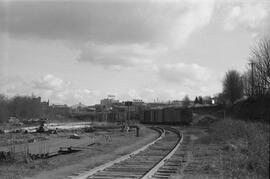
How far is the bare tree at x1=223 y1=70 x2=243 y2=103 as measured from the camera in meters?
93.9

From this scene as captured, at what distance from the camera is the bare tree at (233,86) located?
3696 inches

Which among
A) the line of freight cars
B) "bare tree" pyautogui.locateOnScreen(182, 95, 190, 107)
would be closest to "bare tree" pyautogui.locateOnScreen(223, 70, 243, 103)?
the line of freight cars

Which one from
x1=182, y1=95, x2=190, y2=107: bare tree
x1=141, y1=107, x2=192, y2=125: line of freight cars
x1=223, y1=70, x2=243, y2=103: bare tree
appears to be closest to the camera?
x1=141, y1=107, x2=192, y2=125: line of freight cars

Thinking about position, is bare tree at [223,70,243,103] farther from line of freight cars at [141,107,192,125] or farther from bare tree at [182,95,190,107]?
bare tree at [182,95,190,107]

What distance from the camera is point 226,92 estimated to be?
3858 inches

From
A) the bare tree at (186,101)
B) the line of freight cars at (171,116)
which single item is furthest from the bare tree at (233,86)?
the bare tree at (186,101)

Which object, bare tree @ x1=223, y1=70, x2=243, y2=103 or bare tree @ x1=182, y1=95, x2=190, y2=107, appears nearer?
bare tree @ x1=223, y1=70, x2=243, y2=103

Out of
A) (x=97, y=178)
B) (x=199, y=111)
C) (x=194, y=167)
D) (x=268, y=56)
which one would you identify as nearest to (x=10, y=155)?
(x=97, y=178)

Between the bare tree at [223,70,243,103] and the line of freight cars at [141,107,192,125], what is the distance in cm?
1139

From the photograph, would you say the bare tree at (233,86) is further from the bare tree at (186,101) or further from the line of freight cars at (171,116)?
the bare tree at (186,101)

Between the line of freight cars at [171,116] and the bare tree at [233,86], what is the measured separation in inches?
448

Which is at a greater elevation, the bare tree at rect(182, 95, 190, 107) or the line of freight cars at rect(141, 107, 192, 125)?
the bare tree at rect(182, 95, 190, 107)

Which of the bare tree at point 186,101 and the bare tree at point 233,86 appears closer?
the bare tree at point 233,86

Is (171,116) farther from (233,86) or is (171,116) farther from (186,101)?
(186,101)
